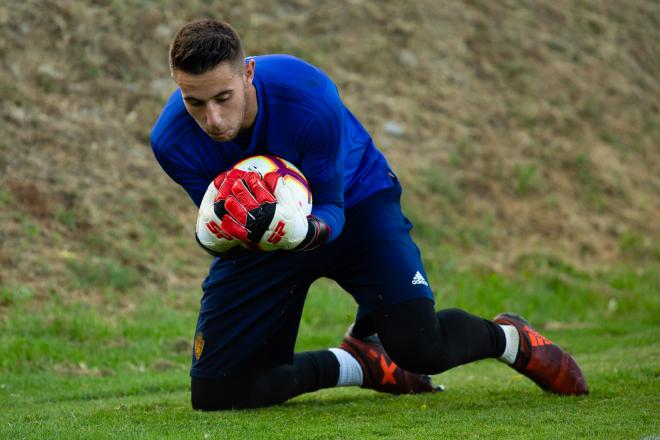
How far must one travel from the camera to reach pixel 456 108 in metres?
14.1

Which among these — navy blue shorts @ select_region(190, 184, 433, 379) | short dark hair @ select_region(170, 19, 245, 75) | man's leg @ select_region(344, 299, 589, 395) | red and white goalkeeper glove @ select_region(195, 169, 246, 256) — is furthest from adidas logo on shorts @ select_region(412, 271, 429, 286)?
short dark hair @ select_region(170, 19, 245, 75)

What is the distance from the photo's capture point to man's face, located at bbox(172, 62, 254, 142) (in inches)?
191

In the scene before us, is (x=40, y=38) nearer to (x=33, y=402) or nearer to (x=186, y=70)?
(x=33, y=402)

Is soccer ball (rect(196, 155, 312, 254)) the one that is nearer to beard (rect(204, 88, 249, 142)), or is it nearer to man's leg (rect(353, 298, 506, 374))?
beard (rect(204, 88, 249, 142))

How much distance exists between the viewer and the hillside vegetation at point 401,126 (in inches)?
396

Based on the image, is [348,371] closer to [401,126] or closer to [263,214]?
[263,214]

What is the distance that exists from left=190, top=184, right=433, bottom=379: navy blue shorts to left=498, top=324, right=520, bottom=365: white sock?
1.91ft

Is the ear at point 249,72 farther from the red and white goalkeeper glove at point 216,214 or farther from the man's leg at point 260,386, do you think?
the man's leg at point 260,386

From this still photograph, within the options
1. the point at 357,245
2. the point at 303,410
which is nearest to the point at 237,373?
the point at 303,410

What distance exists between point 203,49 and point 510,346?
2.47 meters

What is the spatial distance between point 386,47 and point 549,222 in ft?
11.6

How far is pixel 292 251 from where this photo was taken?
5.52 m

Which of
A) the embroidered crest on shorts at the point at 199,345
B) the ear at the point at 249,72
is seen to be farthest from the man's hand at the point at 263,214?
the embroidered crest on shorts at the point at 199,345

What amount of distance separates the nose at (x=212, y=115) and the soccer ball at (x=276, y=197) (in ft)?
0.88
